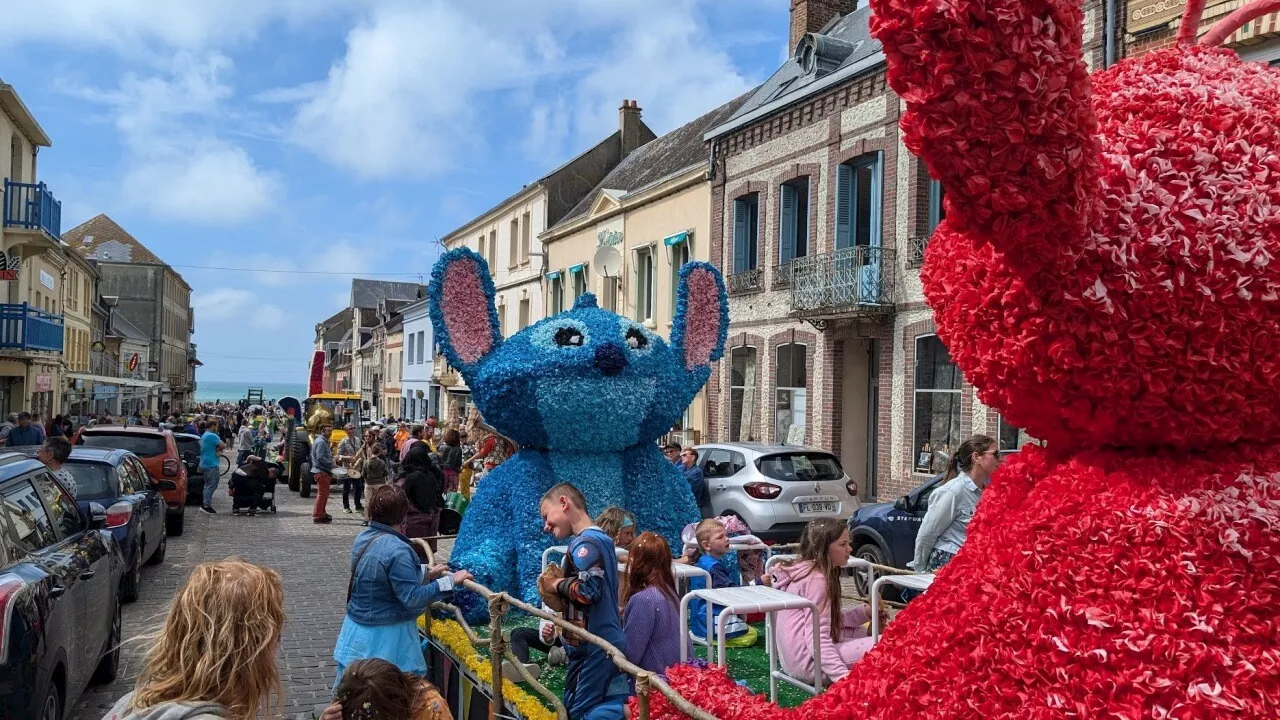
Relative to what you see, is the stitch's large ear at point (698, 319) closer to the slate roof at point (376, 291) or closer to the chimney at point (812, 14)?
the chimney at point (812, 14)

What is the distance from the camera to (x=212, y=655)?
7.60 feet

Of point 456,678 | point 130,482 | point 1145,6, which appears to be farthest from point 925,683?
point 1145,6

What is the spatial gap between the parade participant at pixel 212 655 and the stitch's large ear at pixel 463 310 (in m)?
4.44

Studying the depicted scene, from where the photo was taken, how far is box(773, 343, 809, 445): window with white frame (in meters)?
18.0

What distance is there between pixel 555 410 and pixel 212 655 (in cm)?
420

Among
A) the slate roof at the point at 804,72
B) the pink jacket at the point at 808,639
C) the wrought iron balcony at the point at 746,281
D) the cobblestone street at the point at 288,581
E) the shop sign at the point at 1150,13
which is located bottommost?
the cobblestone street at the point at 288,581

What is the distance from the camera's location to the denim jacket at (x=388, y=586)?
4656 mm

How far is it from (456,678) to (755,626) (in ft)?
7.09

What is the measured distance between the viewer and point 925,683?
223 cm

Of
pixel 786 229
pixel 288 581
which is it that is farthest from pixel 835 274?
pixel 288 581

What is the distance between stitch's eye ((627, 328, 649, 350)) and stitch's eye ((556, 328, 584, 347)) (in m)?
0.34

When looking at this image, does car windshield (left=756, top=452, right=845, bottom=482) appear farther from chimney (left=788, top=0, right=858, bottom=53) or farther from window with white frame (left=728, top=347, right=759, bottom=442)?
chimney (left=788, top=0, right=858, bottom=53)

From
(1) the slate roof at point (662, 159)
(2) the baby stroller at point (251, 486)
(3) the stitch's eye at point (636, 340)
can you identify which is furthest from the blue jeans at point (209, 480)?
(3) the stitch's eye at point (636, 340)

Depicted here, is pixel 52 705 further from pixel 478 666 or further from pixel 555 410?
pixel 555 410
